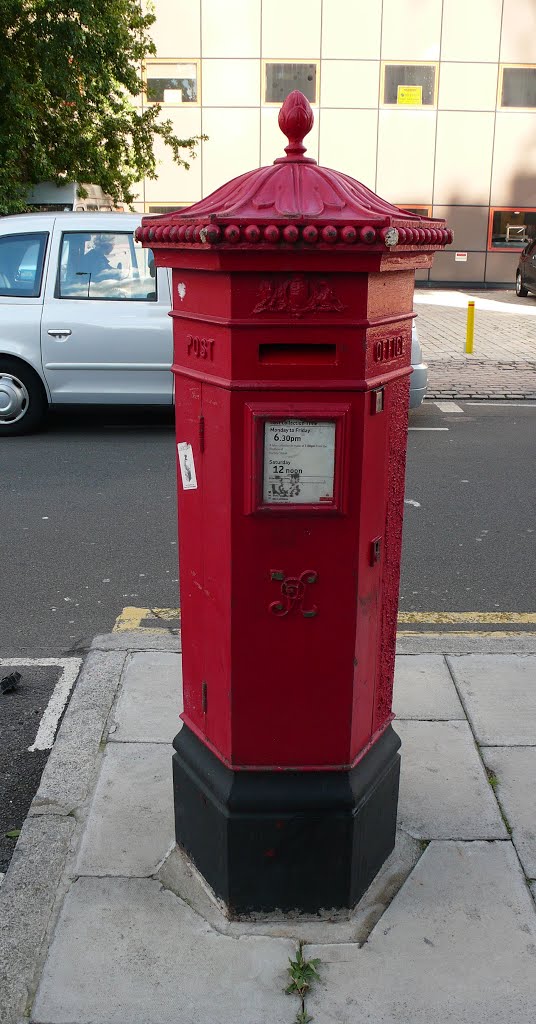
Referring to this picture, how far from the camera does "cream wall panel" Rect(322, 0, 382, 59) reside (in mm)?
22234

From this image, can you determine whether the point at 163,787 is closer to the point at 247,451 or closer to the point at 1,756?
the point at 1,756

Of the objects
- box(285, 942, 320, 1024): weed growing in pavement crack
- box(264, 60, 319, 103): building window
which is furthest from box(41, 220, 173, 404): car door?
box(264, 60, 319, 103): building window

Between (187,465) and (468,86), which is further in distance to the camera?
(468,86)

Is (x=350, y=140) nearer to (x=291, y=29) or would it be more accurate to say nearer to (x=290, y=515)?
(x=291, y=29)

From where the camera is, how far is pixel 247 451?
2457 millimetres

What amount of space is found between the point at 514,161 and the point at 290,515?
23.5 m

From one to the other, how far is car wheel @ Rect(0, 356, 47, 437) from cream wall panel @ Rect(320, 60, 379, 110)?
1707 centimetres

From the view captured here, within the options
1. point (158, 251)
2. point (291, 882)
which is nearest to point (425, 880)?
point (291, 882)

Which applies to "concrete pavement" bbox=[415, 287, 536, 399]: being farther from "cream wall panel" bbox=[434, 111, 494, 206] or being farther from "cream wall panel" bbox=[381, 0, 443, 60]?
"cream wall panel" bbox=[381, 0, 443, 60]

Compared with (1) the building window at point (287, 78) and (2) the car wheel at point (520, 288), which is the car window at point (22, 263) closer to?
(2) the car wheel at point (520, 288)

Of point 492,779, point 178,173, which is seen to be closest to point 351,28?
point 178,173

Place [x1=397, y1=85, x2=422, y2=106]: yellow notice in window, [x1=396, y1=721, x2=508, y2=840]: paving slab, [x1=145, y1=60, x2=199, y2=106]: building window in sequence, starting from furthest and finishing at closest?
[x1=397, y1=85, x2=422, y2=106]: yellow notice in window
[x1=145, y1=60, x2=199, y2=106]: building window
[x1=396, y1=721, x2=508, y2=840]: paving slab

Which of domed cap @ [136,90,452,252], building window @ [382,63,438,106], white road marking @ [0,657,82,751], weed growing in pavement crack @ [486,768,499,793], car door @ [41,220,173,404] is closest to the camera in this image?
domed cap @ [136,90,452,252]

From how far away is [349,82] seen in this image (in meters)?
23.0
